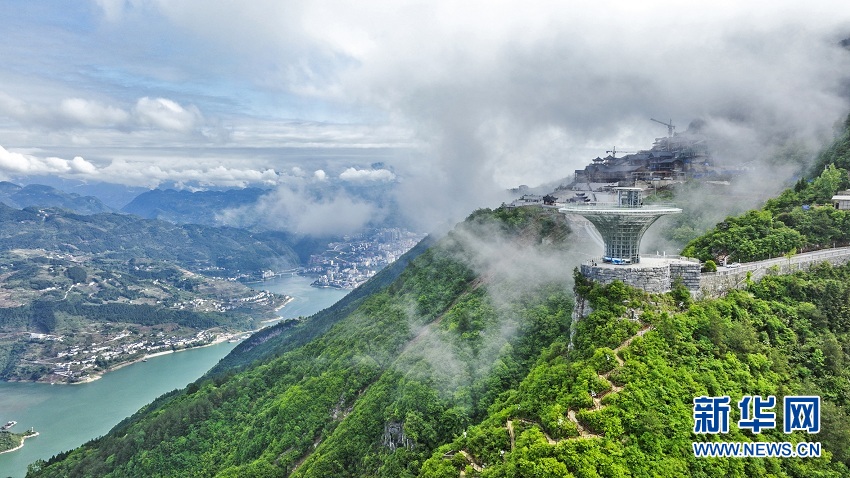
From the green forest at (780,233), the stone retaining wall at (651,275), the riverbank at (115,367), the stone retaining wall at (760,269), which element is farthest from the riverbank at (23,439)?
the stone retaining wall at (760,269)

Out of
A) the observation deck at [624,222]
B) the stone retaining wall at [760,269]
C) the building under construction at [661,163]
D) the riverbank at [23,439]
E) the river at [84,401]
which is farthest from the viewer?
the river at [84,401]

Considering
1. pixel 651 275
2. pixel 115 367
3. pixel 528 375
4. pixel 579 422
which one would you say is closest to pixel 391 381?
pixel 528 375

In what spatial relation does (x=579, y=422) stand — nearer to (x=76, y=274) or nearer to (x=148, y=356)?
(x=148, y=356)

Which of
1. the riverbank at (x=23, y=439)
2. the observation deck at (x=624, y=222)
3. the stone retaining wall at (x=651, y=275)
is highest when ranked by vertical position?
the observation deck at (x=624, y=222)

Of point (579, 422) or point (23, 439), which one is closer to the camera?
point (579, 422)

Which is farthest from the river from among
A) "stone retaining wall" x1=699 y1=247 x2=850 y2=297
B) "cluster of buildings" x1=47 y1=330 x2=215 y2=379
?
"stone retaining wall" x1=699 y1=247 x2=850 y2=297

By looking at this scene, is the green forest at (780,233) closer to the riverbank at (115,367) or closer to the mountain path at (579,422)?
the mountain path at (579,422)

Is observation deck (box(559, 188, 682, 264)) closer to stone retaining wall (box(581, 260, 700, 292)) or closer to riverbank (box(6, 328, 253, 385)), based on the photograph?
stone retaining wall (box(581, 260, 700, 292))
